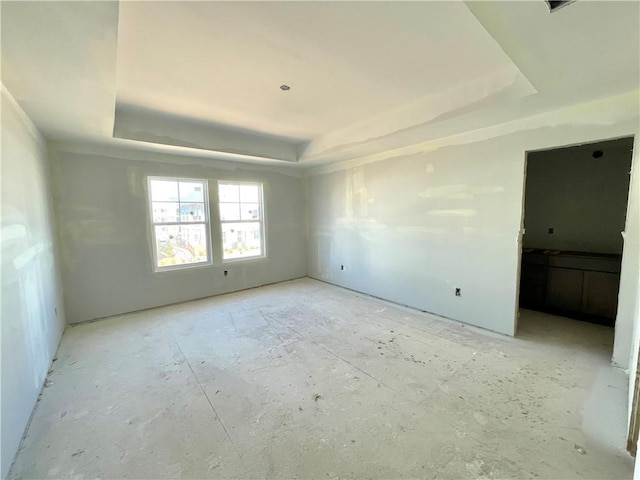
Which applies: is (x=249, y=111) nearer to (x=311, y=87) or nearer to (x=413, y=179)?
(x=311, y=87)

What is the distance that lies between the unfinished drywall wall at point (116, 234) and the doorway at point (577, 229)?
486 centimetres

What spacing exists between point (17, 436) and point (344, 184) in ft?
15.3

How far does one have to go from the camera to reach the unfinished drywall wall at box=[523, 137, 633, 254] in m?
3.49

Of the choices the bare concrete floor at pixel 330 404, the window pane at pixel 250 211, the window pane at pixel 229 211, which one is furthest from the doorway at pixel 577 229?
the window pane at pixel 229 211

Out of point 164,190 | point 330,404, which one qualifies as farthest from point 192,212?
point 330,404

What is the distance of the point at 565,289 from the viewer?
3596mm

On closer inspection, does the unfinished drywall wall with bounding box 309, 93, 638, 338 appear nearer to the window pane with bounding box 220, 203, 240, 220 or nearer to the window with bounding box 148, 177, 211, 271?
the window pane with bounding box 220, 203, 240, 220

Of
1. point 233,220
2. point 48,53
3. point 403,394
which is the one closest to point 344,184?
point 233,220

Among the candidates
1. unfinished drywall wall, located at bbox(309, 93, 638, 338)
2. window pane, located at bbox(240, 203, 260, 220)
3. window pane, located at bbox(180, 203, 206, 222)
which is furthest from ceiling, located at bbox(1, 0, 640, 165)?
window pane, located at bbox(240, 203, 260, 220)

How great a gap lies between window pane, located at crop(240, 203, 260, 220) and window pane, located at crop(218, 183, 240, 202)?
7.4 inches

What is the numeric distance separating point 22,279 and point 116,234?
1.96 meters

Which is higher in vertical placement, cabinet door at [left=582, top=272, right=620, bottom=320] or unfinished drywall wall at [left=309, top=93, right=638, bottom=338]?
unfinished drywall wall at [left=309, top=93, right=638, bottom=338]

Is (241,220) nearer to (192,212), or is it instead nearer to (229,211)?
(229,211)

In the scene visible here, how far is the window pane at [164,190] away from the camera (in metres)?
4.20
